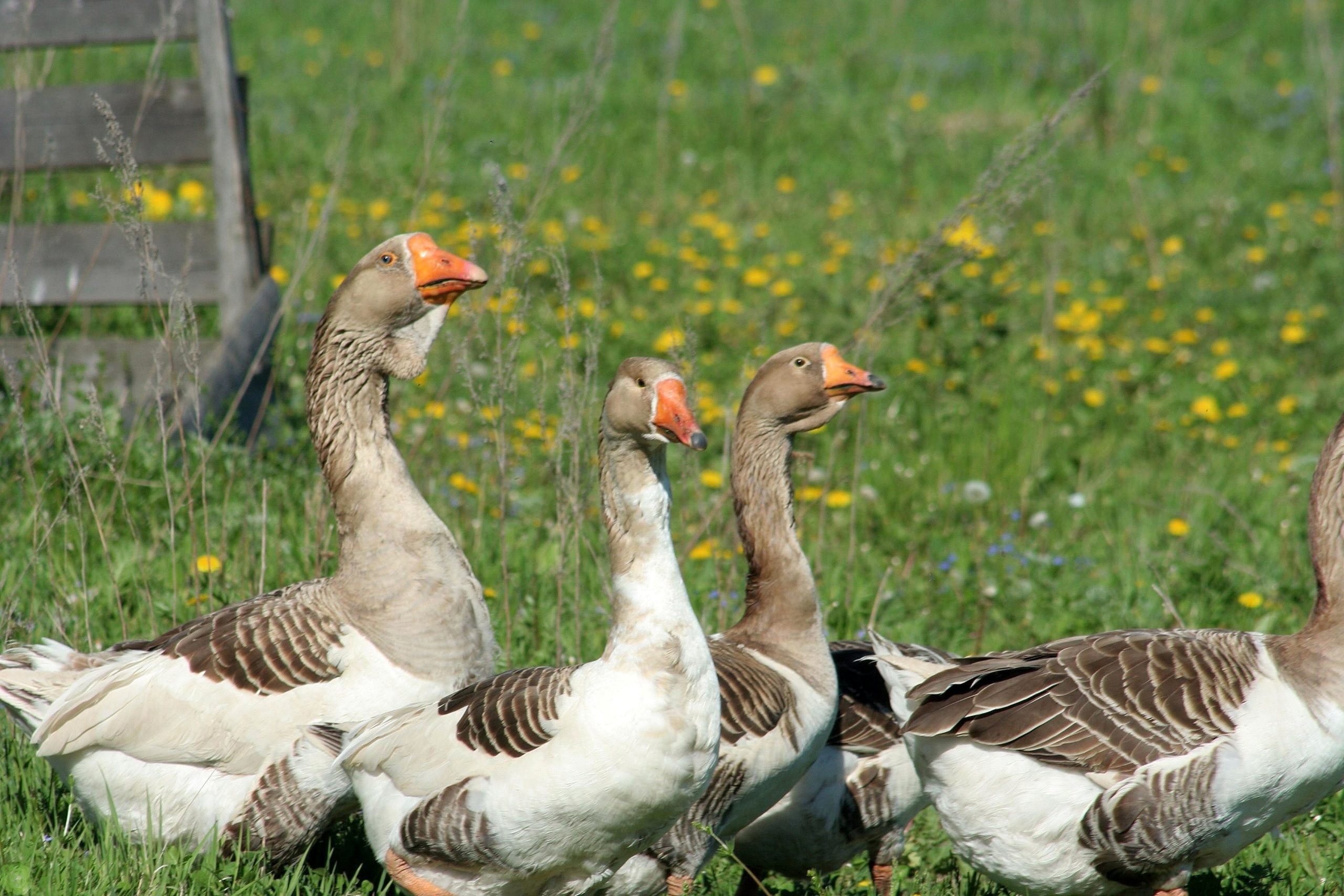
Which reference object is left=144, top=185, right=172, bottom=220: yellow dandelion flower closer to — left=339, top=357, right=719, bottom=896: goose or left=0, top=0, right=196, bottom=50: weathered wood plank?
left=0, top=0, right=196, bottom=50: weathered wood plank

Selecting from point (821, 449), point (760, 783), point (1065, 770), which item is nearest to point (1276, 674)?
point (1065, 770)

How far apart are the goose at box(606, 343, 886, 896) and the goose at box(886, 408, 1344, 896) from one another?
0.35 m

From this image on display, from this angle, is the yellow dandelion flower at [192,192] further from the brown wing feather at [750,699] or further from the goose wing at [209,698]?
the brown wing feather at [750,699]

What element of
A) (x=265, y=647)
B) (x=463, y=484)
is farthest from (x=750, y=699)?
(x=463, y=484)

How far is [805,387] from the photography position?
14.3 ft

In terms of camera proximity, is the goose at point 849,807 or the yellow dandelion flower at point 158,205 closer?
the goose at point 849,807

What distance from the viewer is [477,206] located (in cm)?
1018

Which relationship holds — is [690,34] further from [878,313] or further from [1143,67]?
[878,313]

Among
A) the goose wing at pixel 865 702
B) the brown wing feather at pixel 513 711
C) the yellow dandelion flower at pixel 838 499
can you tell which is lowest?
the goose wing at pixel 865 702

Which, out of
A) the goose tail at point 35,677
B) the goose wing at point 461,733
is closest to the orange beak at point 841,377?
the goose wing at point 461,733

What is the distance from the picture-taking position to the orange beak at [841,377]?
4277 mm

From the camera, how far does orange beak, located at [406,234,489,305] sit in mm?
4164

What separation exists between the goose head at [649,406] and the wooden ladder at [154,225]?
335 cm

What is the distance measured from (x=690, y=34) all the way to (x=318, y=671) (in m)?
12.0
